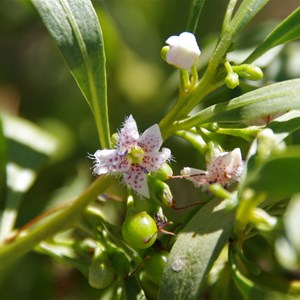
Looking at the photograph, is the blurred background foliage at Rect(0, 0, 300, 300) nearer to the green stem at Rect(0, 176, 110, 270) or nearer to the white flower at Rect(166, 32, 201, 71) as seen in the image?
the green stem at Rect(0, 176, 110, 270)

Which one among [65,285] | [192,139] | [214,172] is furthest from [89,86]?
[65,285]

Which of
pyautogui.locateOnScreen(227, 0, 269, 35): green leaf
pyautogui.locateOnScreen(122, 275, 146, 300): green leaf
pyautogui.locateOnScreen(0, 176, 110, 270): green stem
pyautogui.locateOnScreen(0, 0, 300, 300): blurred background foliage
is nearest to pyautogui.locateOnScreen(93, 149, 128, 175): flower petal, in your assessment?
pyautogui.locateOnScreen(0, 176, 110, 270): green stem

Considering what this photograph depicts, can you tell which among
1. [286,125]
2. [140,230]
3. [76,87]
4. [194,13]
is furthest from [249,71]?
[76,87]

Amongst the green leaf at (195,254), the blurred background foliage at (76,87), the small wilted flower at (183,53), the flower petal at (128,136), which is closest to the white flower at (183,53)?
the small wilted flower at (183,53)

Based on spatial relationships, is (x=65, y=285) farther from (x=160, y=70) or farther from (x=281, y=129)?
(x=281, y=129)

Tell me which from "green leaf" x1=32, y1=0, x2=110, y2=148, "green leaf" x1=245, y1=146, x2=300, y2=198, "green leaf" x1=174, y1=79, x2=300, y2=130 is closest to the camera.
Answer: "green leaf" x1=245, y1=146, x2=300, y2=198

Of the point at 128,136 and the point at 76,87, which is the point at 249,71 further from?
the point at 76,87

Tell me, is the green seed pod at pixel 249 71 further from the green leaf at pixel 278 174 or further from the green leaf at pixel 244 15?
the green leaf at pixel 278 174
